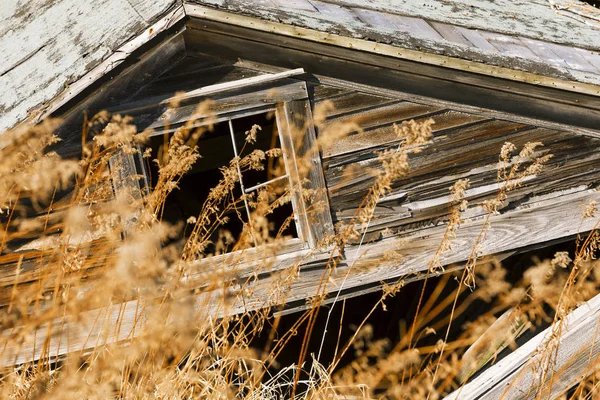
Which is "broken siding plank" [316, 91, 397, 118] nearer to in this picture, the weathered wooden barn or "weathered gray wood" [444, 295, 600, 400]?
the weathered wooden barn

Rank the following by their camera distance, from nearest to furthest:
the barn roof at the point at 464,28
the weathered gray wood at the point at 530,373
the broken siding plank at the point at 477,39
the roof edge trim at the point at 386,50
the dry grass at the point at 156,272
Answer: the dry grass at the point at 156,272 < the weathered gray wood at the point at 530,373 < the roof edge trim at the point at 386,50 < the barn roof at the point at 464,28 < the broken siding plank at the point at 477,39

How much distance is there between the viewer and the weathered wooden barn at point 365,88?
3512mm

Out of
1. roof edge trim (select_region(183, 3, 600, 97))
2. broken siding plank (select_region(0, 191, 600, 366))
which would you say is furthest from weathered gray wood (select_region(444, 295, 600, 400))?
roof edge trim (select_region(183, 3, 600, 97))

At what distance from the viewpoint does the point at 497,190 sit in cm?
453

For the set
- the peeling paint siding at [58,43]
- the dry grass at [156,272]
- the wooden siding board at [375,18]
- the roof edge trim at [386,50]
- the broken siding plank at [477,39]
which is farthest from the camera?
the broken siding plank at [477,39]

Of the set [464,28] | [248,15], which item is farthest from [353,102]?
[248,15]

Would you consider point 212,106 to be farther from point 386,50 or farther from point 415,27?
point 415,27

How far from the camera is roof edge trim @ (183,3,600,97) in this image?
3596mm

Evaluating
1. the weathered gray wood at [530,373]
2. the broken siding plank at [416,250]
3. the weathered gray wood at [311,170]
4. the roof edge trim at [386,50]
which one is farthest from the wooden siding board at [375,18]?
the weathered gray wood at [530,373]

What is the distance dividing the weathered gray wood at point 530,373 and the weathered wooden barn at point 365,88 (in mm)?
13

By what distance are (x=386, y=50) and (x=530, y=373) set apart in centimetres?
178

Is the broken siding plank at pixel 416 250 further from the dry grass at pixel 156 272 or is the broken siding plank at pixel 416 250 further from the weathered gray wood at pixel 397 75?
the weathered gray wood at pixel 397 75

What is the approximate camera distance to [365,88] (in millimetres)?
4168

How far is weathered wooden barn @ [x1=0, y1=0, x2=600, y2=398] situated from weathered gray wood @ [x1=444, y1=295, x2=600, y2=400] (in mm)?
13
